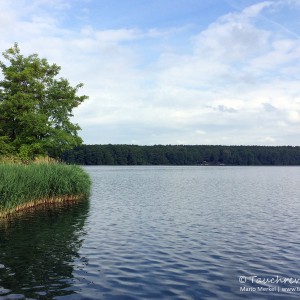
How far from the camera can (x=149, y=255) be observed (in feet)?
46.9

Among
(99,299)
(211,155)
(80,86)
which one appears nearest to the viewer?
(99,299)

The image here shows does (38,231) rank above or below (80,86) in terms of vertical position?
below

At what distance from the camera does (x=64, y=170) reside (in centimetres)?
2978

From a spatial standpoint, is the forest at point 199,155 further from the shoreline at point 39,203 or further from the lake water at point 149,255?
the lake water at point 149,255

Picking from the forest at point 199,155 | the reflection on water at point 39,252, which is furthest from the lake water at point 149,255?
the forest at point 199,155

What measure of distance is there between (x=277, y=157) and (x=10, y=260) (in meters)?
199

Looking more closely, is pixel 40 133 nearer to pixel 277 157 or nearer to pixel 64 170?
pixel 64 170

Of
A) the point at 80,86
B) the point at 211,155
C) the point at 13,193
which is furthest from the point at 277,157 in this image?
the point at 13,193

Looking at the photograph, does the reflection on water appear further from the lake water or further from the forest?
the forest

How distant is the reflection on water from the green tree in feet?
37.2

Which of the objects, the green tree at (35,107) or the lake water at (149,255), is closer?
the lake water at (149,255)

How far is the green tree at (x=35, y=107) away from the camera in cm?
3316

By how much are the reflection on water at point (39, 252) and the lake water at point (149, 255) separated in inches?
1.3

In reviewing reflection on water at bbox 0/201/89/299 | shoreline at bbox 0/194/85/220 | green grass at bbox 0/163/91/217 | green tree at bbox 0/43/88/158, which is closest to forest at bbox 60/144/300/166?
green tree at bbox 0/43/88/158
